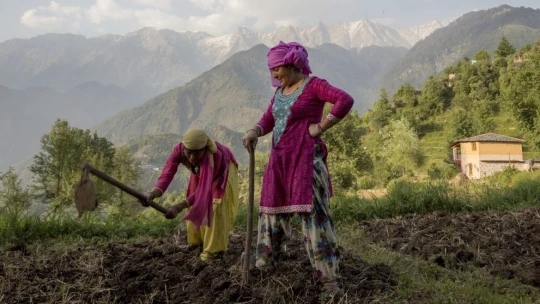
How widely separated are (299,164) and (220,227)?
4.38 feet

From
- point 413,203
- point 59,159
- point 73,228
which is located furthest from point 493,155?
point 73,228

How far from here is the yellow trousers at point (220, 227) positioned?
4.25 meters

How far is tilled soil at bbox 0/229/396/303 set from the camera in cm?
327

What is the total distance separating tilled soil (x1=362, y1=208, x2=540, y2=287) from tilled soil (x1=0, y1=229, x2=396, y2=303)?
4.46 ft

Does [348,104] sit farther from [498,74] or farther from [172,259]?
[498,74]

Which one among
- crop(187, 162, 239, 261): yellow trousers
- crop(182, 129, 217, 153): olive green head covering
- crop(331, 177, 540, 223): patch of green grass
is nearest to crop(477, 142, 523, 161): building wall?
crop(331, 177, 540, 223): patch of green grass

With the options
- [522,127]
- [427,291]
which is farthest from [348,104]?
[522,127]

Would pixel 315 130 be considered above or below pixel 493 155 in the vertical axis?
below

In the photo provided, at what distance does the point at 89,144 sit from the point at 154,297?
34012mm

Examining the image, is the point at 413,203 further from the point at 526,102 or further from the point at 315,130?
the point at 526,102

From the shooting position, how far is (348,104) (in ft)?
10.3

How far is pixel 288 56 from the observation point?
3330 millimetres

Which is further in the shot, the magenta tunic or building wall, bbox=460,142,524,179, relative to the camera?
building wall, bbox=460,142,524,179

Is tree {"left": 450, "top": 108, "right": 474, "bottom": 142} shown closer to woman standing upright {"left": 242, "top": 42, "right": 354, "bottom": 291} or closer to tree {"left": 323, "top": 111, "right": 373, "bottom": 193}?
tree {"left": 323, "top": 111, "right": 373, "bottom": 193}
